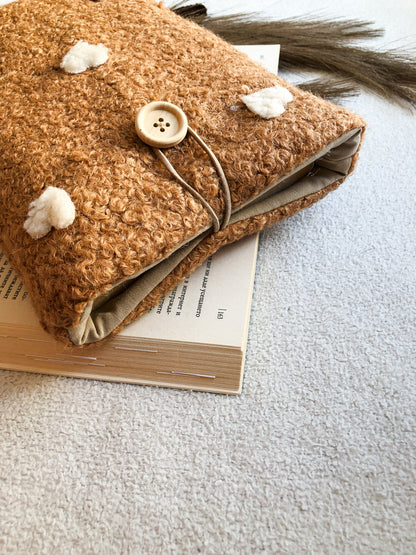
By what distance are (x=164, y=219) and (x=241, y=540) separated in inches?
10.8

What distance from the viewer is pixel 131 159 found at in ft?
1.67

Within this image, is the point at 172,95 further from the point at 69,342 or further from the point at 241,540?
the point at 241,540

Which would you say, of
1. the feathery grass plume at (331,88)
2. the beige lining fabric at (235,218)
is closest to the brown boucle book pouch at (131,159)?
the beige lining fabric at (235,218)

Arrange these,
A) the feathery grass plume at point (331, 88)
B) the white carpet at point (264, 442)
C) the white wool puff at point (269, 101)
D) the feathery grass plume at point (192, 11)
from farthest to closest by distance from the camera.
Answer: the feathery grass plume at point (192, 11), the feathery grass plume at point (331, 88), the white wool puff at point (269, 101), the white carpet at point (264, 442)

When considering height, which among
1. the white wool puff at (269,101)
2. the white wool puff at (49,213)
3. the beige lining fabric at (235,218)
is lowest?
the beige lining fabric at (235,218)

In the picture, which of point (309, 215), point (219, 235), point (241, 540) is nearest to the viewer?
point (241, 540)

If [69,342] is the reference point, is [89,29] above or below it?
above

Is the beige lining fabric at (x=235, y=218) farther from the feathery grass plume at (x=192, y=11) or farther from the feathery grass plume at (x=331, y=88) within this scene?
the feathery grass plume at (x=192, y=11)

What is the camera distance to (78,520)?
1.47 feet

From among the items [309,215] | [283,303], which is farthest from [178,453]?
[309,215]

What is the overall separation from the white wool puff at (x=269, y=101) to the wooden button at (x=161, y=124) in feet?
0.24

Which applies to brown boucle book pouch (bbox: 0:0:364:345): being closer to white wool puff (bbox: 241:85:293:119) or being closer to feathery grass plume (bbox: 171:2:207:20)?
white wool puff (bbox: 241:85:293:119)

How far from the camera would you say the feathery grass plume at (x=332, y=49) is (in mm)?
834

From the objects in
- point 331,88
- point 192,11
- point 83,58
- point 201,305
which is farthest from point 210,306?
point 192,11
